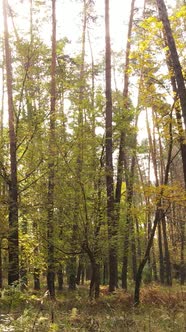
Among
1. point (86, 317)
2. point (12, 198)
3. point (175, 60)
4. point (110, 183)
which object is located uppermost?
point (175, 60)

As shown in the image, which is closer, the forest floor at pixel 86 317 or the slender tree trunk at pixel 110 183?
the forest floor at pixel 86 317

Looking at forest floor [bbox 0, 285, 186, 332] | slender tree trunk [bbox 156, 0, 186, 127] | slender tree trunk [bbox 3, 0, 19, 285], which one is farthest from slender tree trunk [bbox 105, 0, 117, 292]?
slender tree trunk [bbox 156, 0, 186, 127]

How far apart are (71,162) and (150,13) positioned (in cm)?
1091

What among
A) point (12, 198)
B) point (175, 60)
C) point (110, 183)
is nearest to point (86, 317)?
point (12, 198)

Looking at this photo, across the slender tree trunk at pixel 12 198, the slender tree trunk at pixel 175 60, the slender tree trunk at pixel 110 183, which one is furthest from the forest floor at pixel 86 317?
the slender tree trunk at pixel 175 60

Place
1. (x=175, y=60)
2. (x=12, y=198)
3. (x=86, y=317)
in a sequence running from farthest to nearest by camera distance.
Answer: (x=12, y=198) < (x=175, y=60) < (x=86, y=317)

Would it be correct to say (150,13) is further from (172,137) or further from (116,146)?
(172,137)

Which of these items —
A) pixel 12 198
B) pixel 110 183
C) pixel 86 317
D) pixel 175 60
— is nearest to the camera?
pixel 86 317

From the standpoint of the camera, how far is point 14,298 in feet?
21.5

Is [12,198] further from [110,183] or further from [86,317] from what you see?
[86,317]

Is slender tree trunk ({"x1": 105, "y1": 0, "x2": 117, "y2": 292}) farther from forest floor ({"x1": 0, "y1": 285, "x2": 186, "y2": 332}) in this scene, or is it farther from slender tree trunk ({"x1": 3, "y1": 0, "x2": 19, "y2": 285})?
slender tree trunk ({"x1": 3, "y1": 0, "x2": 19, "y2": 285})

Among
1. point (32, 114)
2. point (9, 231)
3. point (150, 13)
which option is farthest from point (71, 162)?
point (150, 13)

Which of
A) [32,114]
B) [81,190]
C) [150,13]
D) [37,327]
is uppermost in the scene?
[150,13]

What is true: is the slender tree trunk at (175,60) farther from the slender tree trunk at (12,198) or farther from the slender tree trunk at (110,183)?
the slender tree trunk at (12,198)
